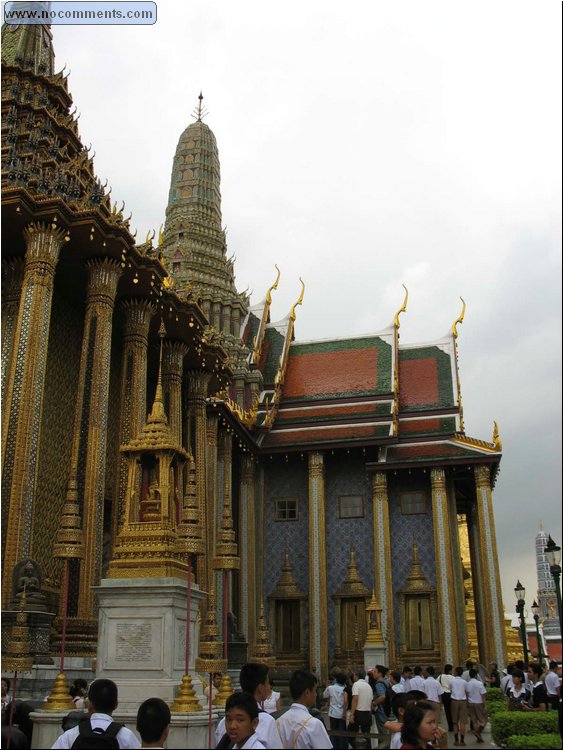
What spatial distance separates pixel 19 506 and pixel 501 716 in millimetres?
7311

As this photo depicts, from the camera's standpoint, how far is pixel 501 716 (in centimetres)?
1002

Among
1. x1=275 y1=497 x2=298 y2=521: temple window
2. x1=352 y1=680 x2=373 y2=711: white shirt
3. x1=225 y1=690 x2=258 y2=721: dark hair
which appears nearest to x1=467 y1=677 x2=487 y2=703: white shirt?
x1=352 y1=680 x2=373 y2=711: white shirt

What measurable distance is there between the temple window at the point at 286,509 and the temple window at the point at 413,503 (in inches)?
135

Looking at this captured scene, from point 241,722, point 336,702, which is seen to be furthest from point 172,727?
point 336,702

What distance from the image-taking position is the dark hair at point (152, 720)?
3.94 metres

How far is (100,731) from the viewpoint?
13.7ft

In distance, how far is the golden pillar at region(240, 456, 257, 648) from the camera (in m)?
23.5

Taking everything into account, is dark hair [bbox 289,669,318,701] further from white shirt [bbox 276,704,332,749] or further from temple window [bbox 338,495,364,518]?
temple window [bbox 338,495,364,518]

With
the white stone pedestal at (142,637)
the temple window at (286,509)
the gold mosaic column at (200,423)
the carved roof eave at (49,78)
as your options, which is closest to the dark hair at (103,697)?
the white stone pedestal at (142,637)

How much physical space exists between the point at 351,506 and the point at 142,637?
60.5ft

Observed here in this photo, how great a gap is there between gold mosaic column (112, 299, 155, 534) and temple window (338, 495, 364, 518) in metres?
10.5

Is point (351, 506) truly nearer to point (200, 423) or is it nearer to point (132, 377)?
point (200, 423)

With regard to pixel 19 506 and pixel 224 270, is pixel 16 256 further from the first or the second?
pixel 224 270

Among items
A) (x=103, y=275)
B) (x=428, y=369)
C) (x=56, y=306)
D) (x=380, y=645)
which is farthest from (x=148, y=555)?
(x=428, y=369)
